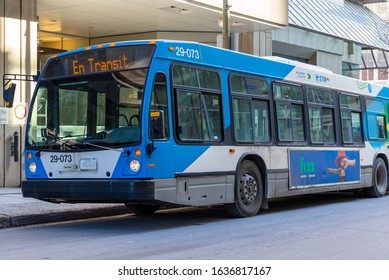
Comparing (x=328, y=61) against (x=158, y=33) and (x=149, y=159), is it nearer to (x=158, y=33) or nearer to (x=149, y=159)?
(x=158, y=33)

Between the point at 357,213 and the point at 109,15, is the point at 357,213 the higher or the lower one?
the lower one

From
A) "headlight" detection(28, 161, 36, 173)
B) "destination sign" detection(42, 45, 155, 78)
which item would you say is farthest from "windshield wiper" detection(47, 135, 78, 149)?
"destination sign" detection(42, 45, 155, 78)

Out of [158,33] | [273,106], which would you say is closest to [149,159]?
[273,106]

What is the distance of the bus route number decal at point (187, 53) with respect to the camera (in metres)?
10.1

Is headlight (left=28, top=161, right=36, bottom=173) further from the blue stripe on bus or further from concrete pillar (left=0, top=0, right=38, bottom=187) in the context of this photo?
concrete pillar (left=0, top=0, right=38, bottom=187)

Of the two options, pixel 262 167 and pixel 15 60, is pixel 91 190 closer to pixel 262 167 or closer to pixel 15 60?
pixel 262 167

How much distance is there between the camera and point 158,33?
2358 cm

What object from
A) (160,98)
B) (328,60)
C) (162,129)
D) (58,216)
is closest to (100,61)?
(160,98)

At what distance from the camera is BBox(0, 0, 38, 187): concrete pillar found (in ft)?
54.2

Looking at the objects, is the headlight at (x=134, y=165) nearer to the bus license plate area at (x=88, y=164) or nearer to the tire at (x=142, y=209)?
the bus license plate area at (x=88, y=164)

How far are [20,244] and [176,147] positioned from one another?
9.14 ft

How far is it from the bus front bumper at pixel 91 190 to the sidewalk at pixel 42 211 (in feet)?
3.12

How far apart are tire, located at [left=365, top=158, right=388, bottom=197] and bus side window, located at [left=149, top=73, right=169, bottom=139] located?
8.18 meters

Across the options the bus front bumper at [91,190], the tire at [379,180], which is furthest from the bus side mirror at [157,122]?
the tire at [379,180]
